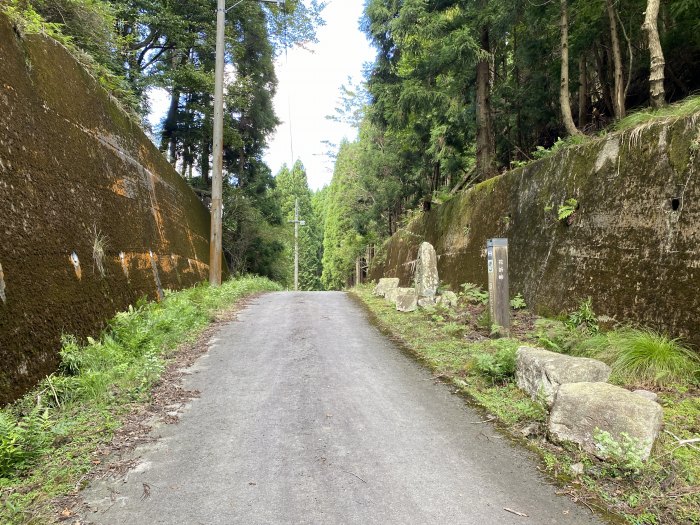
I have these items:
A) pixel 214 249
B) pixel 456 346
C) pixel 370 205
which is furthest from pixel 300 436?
pixel 370 205

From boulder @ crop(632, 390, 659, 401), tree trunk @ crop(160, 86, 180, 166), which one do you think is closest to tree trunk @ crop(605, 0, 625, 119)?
boulder @ crop(632, 390, 659, 401)

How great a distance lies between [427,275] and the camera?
434 inches

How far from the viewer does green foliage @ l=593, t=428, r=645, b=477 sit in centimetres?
309

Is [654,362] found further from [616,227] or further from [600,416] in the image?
[616,227]

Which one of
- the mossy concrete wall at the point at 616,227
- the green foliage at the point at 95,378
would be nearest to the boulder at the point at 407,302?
the mossy concrete wall at the point at 616,227

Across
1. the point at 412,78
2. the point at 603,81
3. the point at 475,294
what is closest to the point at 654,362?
the point at 475,294

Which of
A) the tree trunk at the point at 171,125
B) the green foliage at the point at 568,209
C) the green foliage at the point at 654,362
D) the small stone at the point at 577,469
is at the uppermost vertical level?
the tree trunk at the point at 171,125

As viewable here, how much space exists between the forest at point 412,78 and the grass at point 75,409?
14.7 ft

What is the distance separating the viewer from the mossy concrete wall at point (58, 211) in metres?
4.55

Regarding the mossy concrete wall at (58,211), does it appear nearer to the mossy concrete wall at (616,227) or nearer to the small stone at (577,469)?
the small stone at (577,469)

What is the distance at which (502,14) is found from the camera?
10.6 meters

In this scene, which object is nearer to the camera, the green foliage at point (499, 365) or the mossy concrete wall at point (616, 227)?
the mossy concrete wall at point (616, 227)

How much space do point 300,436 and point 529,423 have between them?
7.39ft

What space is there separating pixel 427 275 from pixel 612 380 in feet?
21.5
